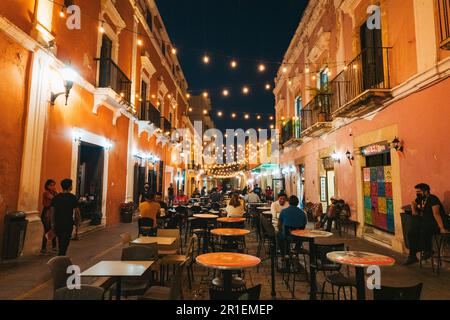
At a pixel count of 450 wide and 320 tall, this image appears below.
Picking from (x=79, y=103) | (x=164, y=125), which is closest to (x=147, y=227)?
(x=79, y=103)

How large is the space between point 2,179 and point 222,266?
16.6 feet

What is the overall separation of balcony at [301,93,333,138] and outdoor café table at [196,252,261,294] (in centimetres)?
881

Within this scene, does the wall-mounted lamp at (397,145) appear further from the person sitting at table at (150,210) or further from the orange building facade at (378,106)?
the person sitting at table at (150,210)

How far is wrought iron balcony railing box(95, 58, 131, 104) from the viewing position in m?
9.97

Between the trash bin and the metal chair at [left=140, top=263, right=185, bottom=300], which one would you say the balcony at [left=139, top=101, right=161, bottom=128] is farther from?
the metal chair at [left=140, top=263, right=185, bottom=300]

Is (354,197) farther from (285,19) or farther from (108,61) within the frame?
(285,19)

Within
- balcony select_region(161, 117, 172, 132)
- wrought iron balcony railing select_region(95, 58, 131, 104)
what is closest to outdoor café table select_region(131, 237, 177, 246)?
wrought iron balcony railing select_region(95, 58, 131, 104)

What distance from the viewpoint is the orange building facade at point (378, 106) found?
600 cm

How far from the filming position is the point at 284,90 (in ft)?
65.0

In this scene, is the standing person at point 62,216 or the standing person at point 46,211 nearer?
the standing person at point 62,216

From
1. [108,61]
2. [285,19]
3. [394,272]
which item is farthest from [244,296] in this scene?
[285,19]

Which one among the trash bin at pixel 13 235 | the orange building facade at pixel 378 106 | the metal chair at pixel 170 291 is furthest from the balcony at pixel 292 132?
the metal chair at pixel 170 291

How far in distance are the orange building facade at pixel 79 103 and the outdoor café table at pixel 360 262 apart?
20.0ft

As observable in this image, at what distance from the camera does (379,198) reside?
27.3 ft
